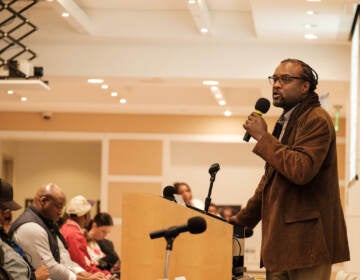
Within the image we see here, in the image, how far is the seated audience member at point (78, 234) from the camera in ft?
22.9

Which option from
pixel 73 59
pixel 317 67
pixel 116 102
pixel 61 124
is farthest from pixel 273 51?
pixel 61 124

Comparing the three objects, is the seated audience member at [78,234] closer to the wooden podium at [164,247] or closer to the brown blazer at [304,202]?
the wooden podium at [164,247]

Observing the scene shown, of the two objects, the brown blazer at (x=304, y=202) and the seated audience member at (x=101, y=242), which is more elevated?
the brown blazer at (x=304, y=202)

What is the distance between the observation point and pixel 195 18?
27.6 ft

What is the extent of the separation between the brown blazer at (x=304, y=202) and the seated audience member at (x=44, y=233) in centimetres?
264

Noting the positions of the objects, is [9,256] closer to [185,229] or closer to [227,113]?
[185,229]

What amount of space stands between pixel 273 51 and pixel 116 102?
4651 millimetres

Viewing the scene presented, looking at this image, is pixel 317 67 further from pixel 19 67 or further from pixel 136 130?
pixel 136 130

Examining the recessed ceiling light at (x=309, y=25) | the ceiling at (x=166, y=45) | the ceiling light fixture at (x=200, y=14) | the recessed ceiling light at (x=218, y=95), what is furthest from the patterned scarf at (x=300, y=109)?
the recessed ceiling light at (x=218, y=95)

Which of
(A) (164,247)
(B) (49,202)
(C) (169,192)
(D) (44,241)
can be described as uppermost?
(C) (169,192)

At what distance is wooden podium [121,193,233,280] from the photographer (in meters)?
3.50

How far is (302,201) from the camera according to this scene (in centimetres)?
322

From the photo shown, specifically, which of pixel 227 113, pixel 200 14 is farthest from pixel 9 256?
pixel 227 113

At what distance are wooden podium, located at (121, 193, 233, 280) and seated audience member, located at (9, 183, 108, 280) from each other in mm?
2129
